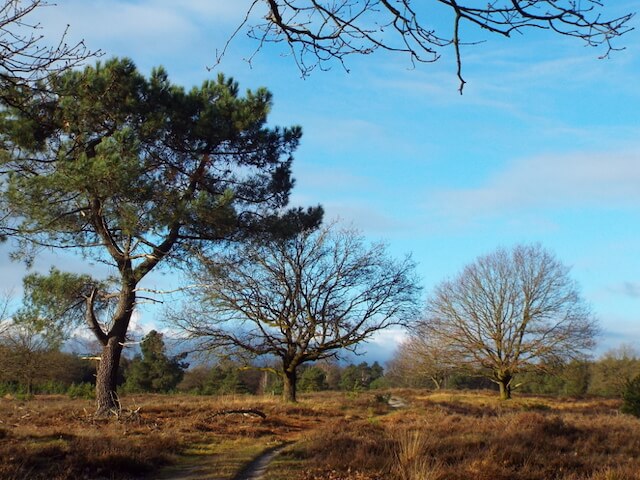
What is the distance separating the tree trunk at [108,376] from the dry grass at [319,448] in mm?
615

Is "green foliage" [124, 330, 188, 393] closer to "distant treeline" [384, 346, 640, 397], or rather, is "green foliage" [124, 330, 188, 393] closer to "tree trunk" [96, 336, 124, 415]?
"distant treeline" [384, 346, 640, 397]

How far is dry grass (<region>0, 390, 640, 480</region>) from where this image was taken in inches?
335

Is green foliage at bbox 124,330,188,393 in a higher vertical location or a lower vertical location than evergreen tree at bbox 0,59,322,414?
lower

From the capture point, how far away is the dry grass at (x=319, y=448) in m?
8.51

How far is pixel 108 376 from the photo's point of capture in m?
16.2

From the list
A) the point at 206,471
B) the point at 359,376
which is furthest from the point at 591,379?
the point at 206,471

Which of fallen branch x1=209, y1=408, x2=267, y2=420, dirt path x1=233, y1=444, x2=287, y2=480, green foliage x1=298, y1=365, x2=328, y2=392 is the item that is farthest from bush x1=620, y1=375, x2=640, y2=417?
green foliage x1=298, y1=365, x2=328, y2=392

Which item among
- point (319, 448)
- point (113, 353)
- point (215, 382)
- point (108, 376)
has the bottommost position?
point (215, 382)

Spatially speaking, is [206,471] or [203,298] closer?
[206,471]

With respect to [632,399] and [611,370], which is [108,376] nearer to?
[632,399]

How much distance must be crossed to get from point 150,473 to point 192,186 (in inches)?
336

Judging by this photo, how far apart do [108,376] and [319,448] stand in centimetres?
774

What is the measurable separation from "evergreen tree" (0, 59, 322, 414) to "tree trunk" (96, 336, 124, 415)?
3cm

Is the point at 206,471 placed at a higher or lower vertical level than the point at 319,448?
lower
